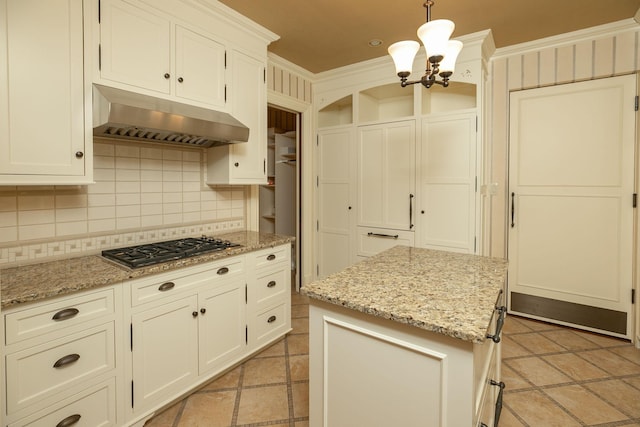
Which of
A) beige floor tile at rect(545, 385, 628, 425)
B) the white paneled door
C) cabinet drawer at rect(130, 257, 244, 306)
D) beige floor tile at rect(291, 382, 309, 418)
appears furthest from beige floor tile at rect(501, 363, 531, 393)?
cabinet drawer at rect(130, 257, 244, 306)

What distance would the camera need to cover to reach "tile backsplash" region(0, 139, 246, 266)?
1.69 metres

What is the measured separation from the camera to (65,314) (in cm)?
138

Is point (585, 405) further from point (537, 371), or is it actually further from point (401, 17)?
point (401, 17)

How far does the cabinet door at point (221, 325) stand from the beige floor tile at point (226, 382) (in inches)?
4.3

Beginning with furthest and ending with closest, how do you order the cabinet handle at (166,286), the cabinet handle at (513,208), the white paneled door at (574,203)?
the cabinet handle at (513,208)
the white paneled door at (574,203)
the cabinet handle at (166,286)

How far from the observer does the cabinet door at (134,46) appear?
172 centimetres


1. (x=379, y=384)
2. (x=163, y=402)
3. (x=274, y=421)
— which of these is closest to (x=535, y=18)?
(x=379, y=384)

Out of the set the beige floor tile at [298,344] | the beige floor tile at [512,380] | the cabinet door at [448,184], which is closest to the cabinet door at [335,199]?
the cabinet door at [448,184]

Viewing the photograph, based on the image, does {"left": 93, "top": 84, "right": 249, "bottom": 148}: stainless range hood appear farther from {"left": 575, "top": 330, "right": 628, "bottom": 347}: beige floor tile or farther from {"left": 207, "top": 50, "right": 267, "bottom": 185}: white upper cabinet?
{"left": 575, "top": 330, "right": 628, "bottom": 347}: beige floor tile

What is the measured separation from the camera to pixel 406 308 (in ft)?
3.58

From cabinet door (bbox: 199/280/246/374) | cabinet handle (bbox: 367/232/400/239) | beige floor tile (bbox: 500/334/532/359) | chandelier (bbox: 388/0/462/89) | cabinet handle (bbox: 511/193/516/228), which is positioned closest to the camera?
chandelier (bbox: 388/0/462/89)

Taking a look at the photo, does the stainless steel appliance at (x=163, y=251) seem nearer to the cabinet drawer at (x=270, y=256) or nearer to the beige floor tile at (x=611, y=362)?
the cabinet drawer at (x=270, y=256)

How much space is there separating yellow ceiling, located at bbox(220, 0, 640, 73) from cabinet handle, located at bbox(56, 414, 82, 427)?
2616 mm

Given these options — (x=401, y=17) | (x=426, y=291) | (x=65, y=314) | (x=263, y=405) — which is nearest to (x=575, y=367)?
(x=426, y=291)
